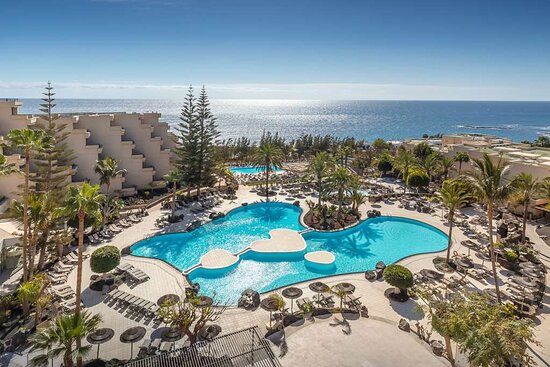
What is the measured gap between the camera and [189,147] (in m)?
32.5

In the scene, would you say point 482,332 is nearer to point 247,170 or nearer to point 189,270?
point 189,270

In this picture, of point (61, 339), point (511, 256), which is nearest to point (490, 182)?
point (511, 256)

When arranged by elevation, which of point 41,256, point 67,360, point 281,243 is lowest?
point 281,243

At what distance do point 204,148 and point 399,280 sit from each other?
2297cm

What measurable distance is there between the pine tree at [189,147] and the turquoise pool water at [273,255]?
614 cm

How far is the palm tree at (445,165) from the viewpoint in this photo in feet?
114

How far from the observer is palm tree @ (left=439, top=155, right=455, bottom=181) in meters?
34.7

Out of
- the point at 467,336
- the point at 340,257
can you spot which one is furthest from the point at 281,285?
the point at 467,336

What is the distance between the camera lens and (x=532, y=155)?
33.7m

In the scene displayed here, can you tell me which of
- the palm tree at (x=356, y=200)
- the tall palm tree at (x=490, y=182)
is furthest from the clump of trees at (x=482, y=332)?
the palm tree at (x=356, y=200)

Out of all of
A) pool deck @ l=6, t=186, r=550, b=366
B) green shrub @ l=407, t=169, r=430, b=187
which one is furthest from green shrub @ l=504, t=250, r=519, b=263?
green shrub @ l=407, t=169, r=430, b=187

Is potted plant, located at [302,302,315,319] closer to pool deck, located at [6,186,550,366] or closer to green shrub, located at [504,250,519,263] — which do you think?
pool deck, located at [6,186,550,366]

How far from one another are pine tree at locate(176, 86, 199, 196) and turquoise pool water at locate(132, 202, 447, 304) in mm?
6137

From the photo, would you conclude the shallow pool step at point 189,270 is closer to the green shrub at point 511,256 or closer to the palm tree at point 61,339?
the palm tree at point 61,339
